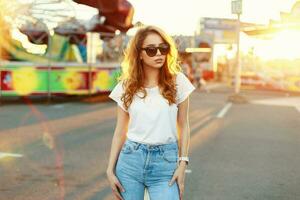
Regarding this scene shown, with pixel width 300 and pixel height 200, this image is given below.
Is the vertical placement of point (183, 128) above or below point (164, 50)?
below

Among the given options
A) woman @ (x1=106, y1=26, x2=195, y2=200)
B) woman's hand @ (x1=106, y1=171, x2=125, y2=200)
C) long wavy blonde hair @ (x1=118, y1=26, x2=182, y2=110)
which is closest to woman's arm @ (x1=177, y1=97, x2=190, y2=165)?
woman @ (x1=106, y1=26, x2=195, y2=200)

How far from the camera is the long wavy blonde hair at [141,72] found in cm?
336

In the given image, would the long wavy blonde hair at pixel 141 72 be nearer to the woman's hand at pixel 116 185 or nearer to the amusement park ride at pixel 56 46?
the woman's hand at pixel 116 185

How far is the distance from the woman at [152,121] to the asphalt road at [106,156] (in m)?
3.16

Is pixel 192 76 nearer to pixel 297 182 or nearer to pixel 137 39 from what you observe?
pixel 297 182

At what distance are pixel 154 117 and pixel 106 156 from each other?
600 centimetres

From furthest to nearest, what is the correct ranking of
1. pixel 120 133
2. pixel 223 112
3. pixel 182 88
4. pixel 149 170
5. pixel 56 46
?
pixel 56 46 → pixel 223 112 → pixel 120 133 → pixel 182 88 → pixel 149 170

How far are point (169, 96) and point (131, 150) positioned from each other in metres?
0.40

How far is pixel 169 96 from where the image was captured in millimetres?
3324

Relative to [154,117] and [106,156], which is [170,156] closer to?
[154,117]

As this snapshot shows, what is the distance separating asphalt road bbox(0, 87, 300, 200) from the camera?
686 cm

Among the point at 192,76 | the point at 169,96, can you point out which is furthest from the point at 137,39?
the point at 192,76

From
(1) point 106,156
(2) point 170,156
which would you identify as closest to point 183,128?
(2) point 170,156

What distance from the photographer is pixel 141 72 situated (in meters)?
3.43
